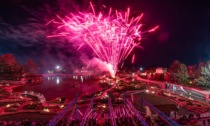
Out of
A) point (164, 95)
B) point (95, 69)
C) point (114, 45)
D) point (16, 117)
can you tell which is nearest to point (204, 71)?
point (164, 95)

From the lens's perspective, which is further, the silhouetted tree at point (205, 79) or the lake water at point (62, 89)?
the lake water at point (62, 89)

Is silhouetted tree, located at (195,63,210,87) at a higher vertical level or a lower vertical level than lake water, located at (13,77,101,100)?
higher

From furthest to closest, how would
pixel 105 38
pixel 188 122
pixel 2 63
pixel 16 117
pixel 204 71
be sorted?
pixel 2 63 < pixel 204 71 < pixel 105 38 < pixel 16 117 < pixel 188 122

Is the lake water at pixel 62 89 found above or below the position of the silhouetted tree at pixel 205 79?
below

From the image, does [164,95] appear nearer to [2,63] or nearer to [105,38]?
[105,38]

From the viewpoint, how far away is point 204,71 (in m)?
28.5

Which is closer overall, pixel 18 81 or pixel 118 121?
pixel 118 121

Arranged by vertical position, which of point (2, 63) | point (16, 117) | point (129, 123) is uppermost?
point (2, 63)

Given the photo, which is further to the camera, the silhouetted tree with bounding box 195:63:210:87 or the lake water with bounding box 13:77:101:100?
the lake water with bounding box 13:77:101:100

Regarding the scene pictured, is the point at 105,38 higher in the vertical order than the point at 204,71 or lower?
higher

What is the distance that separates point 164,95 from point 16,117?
60.2ft

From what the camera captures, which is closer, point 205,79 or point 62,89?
point 205,79

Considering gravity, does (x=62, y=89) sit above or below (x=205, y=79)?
below

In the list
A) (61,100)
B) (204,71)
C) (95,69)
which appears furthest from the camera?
(95,69)
